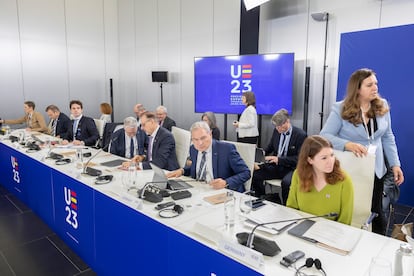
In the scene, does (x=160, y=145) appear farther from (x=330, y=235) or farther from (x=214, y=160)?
(x=330, y=235)

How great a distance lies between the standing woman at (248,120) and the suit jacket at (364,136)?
225cm

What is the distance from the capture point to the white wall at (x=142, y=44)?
471 centimetres

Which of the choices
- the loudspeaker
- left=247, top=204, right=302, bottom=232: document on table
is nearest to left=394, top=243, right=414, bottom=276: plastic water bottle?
left=247, top=204, right=302, bottom=232: document on table

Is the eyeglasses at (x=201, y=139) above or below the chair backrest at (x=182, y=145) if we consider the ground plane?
above

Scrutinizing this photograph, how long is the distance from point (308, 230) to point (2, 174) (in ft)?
14.1

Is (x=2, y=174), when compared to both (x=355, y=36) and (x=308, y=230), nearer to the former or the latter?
(x=308, y=230)

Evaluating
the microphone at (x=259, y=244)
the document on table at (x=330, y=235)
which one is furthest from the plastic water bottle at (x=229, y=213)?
the document on table at (x=330, y=235)

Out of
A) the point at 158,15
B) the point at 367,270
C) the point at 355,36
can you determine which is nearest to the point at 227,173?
the point at 367,270

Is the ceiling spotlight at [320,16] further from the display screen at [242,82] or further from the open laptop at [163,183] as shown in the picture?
the open laptop at [163,183]

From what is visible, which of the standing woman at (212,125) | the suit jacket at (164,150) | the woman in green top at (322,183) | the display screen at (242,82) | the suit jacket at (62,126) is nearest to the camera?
the woman in green top at (322,183)

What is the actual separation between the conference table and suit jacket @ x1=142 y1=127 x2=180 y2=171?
45 centimetres

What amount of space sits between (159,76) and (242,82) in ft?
7.63

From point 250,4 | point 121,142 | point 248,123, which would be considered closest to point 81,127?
point 121,142

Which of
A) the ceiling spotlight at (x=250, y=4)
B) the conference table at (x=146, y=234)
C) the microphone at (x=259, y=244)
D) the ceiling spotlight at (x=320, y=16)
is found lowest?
the conference table at (x=146, y=234)
